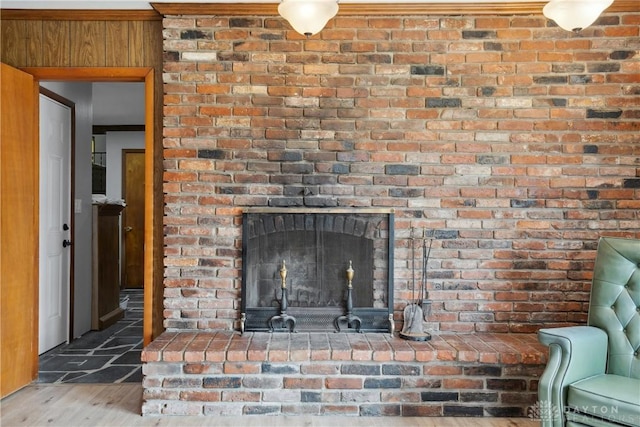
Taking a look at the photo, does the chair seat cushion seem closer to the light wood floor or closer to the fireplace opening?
the light wood floor

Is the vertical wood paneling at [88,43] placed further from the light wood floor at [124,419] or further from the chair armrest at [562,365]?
the chair armrest at [562,365]

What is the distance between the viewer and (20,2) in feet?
8.96

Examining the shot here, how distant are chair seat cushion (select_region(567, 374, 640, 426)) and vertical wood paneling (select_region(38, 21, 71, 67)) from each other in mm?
3523

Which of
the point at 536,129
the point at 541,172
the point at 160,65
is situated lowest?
the point at 541,172

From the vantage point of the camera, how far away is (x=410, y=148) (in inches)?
108

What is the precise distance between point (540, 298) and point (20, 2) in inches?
153

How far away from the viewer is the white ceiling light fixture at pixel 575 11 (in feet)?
6.38

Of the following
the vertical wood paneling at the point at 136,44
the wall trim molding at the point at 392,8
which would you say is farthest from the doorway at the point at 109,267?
the wall trim molding at the point at 392,8

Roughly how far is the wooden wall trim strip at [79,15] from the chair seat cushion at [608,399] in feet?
10.5

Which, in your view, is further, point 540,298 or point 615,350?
point 540,298

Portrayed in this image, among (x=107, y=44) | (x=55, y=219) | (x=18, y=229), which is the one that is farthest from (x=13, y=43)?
(x=55, y=219)

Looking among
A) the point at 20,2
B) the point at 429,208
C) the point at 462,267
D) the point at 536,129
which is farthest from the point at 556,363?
the point at 20,2

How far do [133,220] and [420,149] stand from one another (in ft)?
17.5

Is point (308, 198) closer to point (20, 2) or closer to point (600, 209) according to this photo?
point (600, 209)
